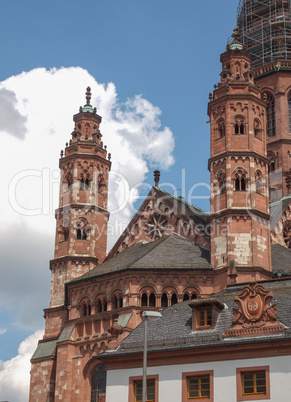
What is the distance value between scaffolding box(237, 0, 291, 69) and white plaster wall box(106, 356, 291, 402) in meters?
62.3

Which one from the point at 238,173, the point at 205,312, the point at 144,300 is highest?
the point at 238,173

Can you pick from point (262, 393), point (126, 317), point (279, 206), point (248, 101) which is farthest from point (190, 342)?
point (279, 206)

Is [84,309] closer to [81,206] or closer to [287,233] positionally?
[81,206]

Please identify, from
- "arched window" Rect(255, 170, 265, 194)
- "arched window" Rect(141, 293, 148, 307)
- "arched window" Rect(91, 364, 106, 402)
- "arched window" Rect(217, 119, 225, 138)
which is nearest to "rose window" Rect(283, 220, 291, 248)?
"arched window" Rect(255, 170, 265, 194)

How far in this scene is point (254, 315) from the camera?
34906 mm

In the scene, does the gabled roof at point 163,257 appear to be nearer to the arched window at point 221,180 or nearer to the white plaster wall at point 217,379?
the arched window at point 221,180

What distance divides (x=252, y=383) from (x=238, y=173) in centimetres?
2765

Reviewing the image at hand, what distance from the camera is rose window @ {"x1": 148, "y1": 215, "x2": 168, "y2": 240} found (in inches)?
2562

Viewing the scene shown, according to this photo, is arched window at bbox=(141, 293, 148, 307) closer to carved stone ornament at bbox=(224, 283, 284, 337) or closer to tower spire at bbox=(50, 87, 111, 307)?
tower spire at bbox=(50, 87, 111, 307)

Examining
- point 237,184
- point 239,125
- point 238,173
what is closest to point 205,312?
point 237,184

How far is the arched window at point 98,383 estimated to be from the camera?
5538 cm

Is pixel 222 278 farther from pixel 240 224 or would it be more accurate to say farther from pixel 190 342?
pixel 190 342

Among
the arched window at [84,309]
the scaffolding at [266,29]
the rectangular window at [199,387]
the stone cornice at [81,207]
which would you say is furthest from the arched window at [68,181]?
the rectangular window at [199,387]

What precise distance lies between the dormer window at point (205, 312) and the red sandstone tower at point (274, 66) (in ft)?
152
